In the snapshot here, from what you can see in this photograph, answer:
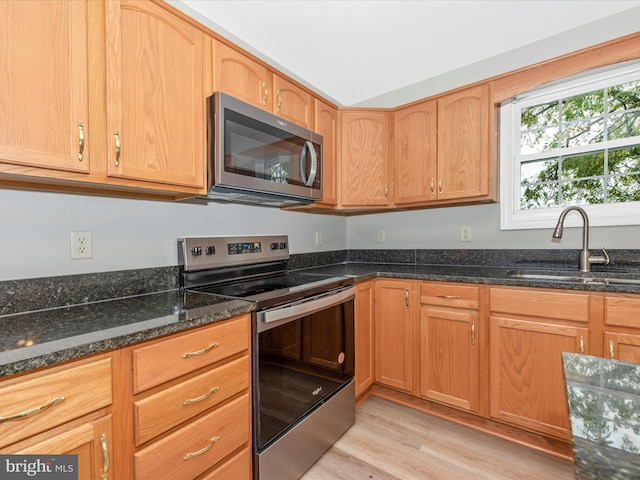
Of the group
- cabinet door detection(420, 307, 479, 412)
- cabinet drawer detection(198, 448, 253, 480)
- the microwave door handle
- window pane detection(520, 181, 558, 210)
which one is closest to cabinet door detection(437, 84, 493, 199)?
window pane detection(520, 181, 558, 210)

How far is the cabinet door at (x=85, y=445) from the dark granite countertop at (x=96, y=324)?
0.20 metres

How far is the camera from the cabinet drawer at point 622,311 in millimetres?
1418

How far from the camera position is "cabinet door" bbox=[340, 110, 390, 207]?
2428 mm

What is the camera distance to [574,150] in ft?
7.11

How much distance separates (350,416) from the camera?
1.90m

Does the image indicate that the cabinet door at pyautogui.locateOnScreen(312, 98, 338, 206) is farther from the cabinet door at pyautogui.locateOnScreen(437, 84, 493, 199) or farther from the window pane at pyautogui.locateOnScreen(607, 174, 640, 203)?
the window pane at pyautogui.locateOnScreen(607, 174, 640, 203)

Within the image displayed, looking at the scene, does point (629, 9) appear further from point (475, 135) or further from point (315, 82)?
point (315, 82)

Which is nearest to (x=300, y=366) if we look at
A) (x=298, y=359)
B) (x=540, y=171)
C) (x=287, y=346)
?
(x=298, y=359)

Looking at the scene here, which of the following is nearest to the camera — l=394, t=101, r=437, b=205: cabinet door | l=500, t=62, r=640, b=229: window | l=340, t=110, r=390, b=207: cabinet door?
l=500, t=62, r=640, b=229: window

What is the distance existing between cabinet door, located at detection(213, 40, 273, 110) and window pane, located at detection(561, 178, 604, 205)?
2.17 meters

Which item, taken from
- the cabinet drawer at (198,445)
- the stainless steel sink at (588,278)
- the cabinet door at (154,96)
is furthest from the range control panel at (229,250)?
the stainless steel sink at (588,278)

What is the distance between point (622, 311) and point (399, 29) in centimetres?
199

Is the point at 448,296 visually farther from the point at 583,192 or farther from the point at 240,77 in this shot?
the point at 240,77

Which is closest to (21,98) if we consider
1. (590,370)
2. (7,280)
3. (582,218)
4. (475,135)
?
(7,280)
